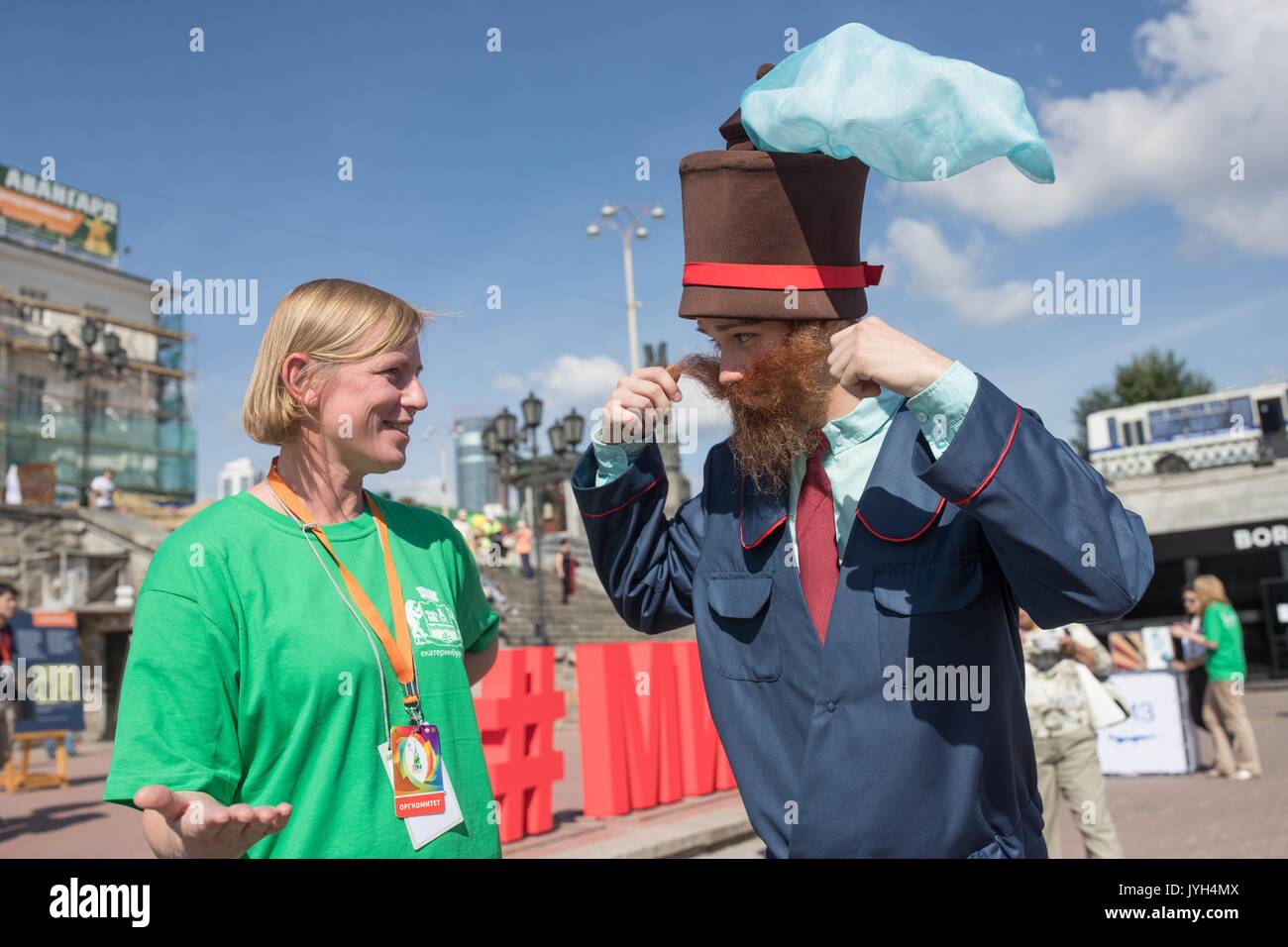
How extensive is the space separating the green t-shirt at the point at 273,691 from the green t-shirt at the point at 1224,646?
34.2ft

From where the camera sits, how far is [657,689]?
33.1 ft

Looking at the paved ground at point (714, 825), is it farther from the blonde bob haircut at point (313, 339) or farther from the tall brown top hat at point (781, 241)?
the tall brown top hat at point (781, 241)

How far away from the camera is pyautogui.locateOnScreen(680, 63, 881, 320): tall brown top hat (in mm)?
2152

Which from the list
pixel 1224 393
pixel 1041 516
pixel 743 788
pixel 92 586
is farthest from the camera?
pixel 1224 393

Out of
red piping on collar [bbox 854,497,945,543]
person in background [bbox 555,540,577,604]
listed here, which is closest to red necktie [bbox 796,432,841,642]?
red piping on collar [bbox 854,497,945,543]

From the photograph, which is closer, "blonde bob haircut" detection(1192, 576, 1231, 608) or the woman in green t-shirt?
the woman in green t-shirt

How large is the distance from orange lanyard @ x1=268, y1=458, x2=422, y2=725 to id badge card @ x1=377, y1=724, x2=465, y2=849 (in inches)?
1.8

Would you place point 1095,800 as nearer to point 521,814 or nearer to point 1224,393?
point 521,814

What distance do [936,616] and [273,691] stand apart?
1.21m

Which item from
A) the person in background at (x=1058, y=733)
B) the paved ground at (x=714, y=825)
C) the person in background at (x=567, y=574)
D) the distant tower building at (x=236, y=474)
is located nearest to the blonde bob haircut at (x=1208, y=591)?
the paved ground at (x=714, y=825)

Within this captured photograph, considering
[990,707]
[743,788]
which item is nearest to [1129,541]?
[990,707]

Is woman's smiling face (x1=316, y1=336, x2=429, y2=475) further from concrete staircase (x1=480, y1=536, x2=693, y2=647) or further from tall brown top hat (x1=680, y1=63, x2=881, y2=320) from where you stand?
concrete staircase (x1=480, y1=536, x2=693, y2=647)

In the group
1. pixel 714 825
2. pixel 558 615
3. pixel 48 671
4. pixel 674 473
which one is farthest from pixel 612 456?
pixel 674 473

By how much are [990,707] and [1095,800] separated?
5312mm
